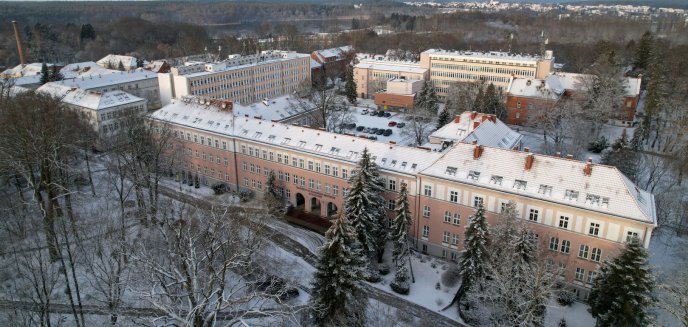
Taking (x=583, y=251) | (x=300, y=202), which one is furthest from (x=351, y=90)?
(x=583, y=251)

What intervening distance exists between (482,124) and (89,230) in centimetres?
3418

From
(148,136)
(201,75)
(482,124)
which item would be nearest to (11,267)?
(148,136)

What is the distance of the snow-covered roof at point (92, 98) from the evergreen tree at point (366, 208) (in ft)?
130

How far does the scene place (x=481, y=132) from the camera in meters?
43.8

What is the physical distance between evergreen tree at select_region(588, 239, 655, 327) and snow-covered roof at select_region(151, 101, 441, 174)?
15487 millimetres

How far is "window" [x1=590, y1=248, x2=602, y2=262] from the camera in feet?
105

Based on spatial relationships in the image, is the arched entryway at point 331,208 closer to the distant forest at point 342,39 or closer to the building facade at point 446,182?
the building facade at point 446,182

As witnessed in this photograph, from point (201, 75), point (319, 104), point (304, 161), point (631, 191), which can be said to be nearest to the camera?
point (631, 191)

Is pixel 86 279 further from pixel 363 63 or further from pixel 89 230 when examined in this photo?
pixel 363 63

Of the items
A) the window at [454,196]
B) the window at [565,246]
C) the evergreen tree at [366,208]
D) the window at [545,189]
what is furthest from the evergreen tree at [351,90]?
the window at [565,246]

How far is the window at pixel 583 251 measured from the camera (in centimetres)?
3238

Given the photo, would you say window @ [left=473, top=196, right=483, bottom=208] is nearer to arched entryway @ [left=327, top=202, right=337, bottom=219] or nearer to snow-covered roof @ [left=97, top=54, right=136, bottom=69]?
arched entryway @ [left=327, top=202, right=337, bottom=219]

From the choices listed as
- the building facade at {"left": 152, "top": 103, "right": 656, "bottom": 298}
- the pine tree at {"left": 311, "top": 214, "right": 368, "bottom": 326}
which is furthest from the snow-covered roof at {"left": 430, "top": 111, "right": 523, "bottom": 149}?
the pine tree at {"left": 311, "top": 214, "right": 368, "bottom": 326}

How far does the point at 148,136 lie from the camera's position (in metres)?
44.3
